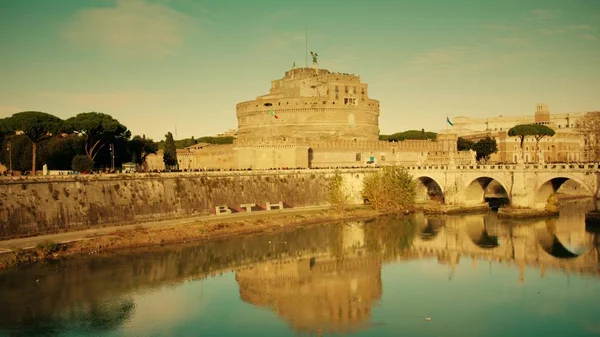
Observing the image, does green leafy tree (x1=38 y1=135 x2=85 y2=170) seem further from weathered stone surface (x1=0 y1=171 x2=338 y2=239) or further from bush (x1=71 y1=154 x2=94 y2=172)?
weathered stone surface (x1=0 y1=171 x2=338 y2=239)

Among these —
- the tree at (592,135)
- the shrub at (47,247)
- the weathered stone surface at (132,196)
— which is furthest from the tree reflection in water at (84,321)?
the tree at (592,135)

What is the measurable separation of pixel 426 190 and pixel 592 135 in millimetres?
25375

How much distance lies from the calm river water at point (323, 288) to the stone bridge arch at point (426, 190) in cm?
1435

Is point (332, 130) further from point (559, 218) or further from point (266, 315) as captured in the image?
point (266, 315)

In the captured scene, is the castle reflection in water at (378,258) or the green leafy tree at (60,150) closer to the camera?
the castle reflection in water at (378,258)

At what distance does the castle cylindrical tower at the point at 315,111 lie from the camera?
5250 cm

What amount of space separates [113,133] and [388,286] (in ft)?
88.9

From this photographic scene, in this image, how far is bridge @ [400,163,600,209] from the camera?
110 feet

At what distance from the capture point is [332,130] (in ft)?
172

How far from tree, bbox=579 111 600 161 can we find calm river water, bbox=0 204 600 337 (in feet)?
97.9

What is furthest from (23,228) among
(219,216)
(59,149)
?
(59,149)

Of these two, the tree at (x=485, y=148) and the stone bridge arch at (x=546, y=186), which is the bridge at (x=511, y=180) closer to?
the stone bridge arch at (x=546, y=186)

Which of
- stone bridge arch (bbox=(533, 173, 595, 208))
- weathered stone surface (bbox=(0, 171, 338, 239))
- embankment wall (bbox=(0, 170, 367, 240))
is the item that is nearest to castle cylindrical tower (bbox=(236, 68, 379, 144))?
embankment wall (bbox=(0, 170, 367, 240))

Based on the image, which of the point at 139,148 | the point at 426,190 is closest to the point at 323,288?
the point at 426,190
